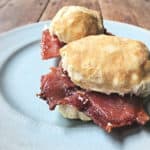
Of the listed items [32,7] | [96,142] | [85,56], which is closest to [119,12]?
[32,7]

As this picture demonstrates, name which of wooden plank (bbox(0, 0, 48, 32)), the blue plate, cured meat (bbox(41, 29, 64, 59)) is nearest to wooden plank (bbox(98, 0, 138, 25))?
wooden plank (bbox(0, 0, 48, 32))


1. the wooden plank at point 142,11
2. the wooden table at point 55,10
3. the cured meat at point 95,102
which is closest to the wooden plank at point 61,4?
the wooden table at point 55,10

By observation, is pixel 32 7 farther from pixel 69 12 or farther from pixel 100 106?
pixel 100 106

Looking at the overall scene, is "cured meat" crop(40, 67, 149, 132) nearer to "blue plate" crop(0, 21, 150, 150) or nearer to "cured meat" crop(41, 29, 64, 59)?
"blue plate" crop(0, 21, 150, 150)

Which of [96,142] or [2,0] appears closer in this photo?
[96,142]

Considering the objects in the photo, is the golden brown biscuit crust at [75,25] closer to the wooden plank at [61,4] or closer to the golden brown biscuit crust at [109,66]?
the golden brown biscuit crust at [109,66]

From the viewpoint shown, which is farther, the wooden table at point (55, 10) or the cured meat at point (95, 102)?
the wooden table at point (55, 10)
